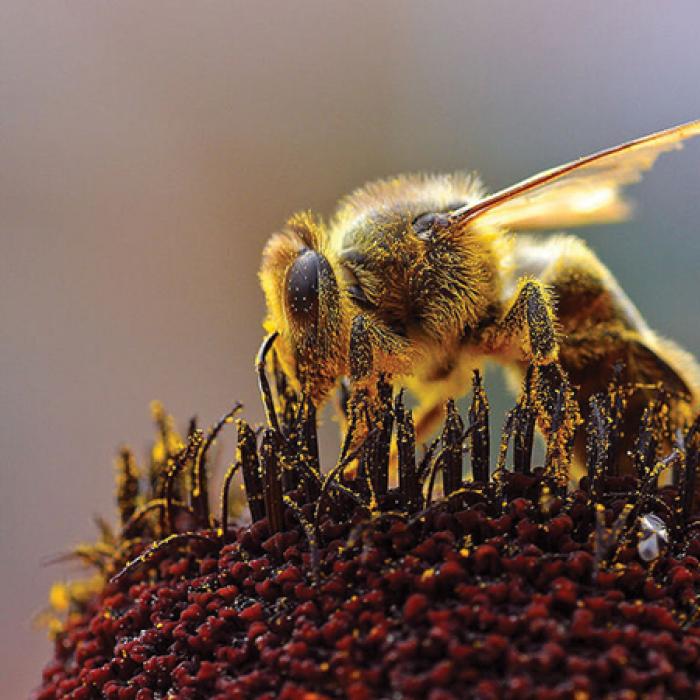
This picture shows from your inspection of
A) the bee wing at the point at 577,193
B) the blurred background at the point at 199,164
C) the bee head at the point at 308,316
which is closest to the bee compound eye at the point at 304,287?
the bee head at the point at 308,316

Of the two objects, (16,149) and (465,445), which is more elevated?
(16,149)

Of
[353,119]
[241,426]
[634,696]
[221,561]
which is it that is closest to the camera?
[634,696]

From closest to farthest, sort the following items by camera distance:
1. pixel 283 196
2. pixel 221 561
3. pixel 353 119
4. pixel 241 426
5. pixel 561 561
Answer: pixel 561 561, pixel 221 561, pixel 241 426, pixel 283 196, pixel 353 119

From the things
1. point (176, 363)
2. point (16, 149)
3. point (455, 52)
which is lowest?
point (176, 363)

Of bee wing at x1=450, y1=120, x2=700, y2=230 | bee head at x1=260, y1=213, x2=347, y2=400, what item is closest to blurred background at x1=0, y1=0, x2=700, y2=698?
bee wing at x1=450, y1=120, x2=700, y2=230

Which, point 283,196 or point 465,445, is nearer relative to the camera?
point 465,445

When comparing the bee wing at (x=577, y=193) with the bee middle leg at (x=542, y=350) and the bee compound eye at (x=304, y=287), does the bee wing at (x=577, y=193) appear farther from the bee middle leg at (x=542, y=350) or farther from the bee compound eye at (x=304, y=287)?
the bee compound eye at (x=304, y=287)

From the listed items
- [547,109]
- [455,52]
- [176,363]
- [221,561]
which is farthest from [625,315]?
[455,52]

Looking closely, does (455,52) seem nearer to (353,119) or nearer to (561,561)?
(353,119)
